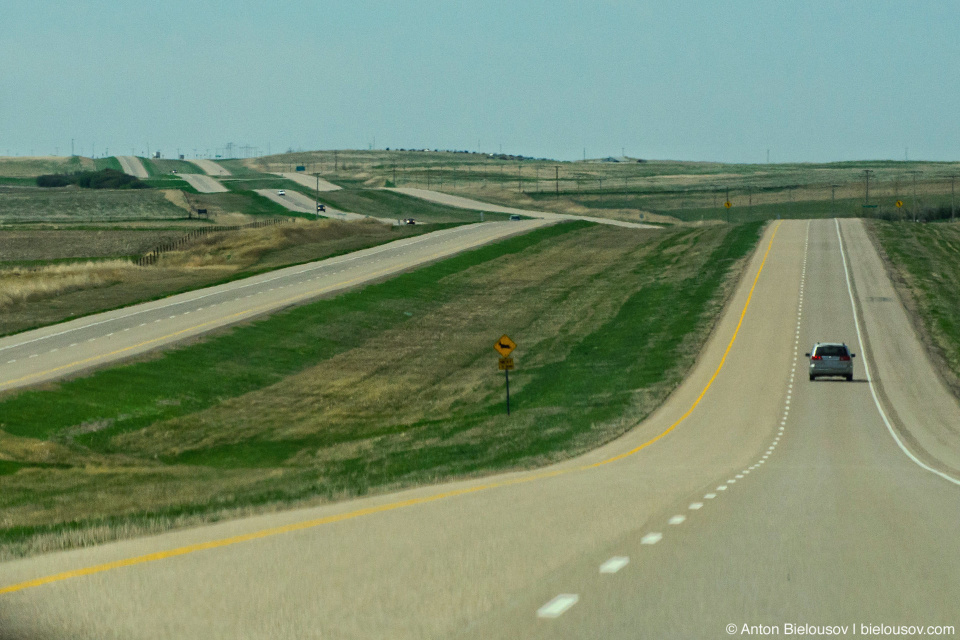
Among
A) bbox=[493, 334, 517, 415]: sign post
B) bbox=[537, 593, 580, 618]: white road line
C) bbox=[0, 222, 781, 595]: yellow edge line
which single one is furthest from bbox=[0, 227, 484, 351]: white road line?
bbox=[537, 593, 580, 618]: white road line

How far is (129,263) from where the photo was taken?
277ft

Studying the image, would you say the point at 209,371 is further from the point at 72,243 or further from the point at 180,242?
the point at 72,243

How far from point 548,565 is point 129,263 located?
79681 millimetres

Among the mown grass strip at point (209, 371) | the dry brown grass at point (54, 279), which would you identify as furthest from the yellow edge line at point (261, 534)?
the dry brown grass at point (54, 279)

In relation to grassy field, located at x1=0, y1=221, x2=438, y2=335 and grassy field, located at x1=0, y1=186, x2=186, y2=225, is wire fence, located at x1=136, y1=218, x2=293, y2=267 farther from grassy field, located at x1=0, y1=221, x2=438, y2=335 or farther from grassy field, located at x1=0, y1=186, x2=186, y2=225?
grassy field, located at x1=0, y1=186, x2=186, y2=225

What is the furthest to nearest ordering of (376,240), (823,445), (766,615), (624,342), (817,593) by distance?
(376,240), (624,342), (823,445), (817,593), (766,615)

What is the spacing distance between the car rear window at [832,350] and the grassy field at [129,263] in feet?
123

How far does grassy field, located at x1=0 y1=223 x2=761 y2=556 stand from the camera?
71.2ft

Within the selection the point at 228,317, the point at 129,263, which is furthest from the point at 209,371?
the point at 129,263

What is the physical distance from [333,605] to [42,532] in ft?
24.1

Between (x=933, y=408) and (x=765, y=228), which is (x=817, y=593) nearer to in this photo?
(x=933, y=408)

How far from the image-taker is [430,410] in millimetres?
41250

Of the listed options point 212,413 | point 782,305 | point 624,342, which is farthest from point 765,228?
point 212,413

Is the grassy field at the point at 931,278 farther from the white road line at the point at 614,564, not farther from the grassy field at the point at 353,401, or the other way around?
the white road line at the point at 614,564
